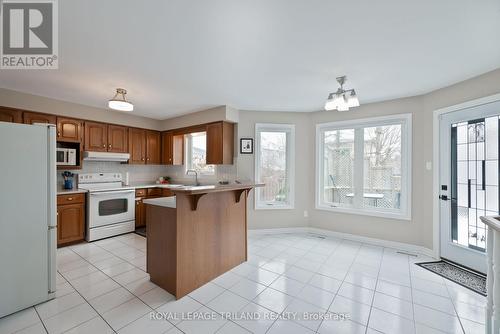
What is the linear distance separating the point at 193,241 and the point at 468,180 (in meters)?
3.56

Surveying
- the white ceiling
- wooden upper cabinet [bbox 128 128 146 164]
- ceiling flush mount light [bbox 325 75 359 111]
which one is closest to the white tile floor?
ceiling flush mount light [bbox 325 75 359 111]

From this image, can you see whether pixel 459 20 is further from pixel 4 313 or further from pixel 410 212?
pixel 4 313

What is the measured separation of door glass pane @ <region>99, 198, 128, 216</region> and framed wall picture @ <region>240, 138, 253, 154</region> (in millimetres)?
2539

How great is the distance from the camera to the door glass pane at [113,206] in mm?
3756

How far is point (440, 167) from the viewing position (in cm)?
299

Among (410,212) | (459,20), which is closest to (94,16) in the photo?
(459,20)

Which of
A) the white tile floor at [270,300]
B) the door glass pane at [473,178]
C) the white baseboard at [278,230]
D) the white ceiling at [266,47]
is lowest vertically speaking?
the white tile floor at [270,300]

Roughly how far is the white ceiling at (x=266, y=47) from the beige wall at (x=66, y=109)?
0.64ft

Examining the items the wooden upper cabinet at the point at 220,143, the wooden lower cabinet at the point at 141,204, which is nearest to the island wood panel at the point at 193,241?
the wooden upper cabinet at the point at 220,143

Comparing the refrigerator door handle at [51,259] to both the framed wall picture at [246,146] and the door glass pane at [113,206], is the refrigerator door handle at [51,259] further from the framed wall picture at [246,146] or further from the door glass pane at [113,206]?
the framed wall picture at [246,146]

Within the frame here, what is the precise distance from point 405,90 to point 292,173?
2.24 meters

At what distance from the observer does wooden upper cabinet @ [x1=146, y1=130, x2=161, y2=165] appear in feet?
16.1

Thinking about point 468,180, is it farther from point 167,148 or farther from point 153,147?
point 153,147

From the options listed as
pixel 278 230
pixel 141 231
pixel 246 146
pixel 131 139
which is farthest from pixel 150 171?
pixel 278 230
